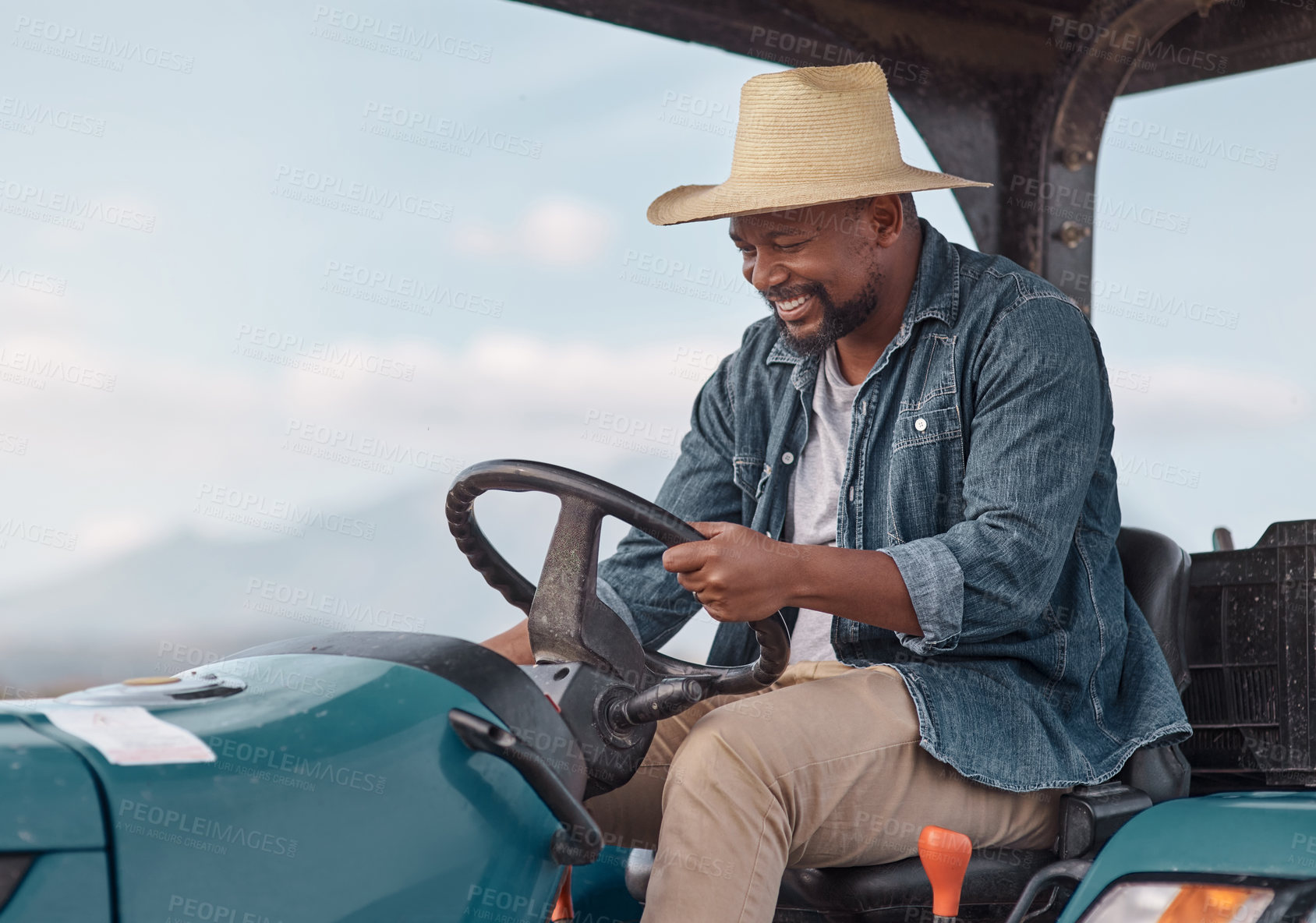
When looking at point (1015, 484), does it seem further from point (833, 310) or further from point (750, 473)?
point (750, 473)

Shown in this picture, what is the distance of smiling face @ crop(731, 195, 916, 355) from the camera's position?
5.88 feet

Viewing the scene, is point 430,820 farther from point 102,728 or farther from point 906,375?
point 906,375

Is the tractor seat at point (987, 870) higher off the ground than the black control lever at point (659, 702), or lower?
lower

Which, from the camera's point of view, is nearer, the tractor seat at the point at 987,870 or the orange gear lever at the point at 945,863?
the orange gear lever at the point at 945,863

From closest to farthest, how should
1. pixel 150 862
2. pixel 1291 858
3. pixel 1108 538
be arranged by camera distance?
1. pixel 150 862
2. pixel 1291 858
3. pixel 1108 538

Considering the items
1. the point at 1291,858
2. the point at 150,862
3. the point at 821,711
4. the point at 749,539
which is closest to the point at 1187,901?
the point at 1291,858

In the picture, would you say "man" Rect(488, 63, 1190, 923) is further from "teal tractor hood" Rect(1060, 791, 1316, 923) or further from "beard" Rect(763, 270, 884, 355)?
"teal tractor hood" Rect(1060, 791, 1316, 923)

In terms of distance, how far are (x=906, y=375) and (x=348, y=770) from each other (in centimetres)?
99

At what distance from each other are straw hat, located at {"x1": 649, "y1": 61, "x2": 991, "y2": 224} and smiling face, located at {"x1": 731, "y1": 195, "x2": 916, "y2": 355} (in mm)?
43

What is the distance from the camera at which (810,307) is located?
1.82 meters

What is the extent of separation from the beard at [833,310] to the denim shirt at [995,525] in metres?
0.06

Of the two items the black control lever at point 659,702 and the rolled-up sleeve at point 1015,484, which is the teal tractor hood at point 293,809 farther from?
the rolled-up sleeve at point 1015,484

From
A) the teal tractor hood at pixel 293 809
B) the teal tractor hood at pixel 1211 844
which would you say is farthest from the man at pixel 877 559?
the teal tractor hood at pixel 293 809

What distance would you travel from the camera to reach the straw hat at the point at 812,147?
1758 mm
